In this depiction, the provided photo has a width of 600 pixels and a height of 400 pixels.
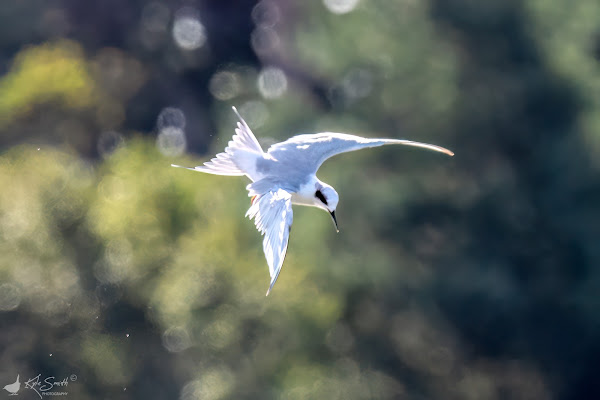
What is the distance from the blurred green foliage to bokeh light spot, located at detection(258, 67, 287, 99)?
0.23m

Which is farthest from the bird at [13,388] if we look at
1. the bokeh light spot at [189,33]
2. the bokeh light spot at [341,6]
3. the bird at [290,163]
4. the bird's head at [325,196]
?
the bokeh light spot at [189,33]

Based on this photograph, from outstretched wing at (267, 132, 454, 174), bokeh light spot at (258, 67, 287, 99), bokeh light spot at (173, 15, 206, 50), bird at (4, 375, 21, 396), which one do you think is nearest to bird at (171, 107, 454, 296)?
outstretched wing at (267, 132, 454, 174)

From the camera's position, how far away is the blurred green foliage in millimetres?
10719

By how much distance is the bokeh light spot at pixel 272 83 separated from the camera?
41.5ft

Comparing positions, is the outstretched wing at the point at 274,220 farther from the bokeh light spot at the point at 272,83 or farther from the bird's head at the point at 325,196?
the bokeh light spot at the point at 272,83

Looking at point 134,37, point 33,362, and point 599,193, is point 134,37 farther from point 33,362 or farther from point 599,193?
point 599,193

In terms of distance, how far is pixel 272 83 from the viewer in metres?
13.1

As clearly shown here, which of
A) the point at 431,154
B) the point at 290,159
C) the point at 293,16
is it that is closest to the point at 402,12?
the point at 431,154

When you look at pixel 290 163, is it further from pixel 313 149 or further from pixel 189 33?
pixel 189 33

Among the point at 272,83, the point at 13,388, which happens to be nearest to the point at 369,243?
the point at 272,83

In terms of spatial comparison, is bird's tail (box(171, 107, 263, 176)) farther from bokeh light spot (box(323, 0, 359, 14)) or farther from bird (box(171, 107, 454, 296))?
bokeh light spot (box(323, 0, 359, 14))

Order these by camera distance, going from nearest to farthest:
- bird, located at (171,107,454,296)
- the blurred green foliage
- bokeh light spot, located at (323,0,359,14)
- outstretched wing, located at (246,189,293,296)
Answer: outstretched wing, located at (246,189,293,296), bird, located at (171,107,454,296), the blurred green foliage, bokeh light spot, located at (323,0,359,14)

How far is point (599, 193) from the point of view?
36.8 ft

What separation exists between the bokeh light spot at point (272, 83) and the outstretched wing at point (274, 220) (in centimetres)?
817
